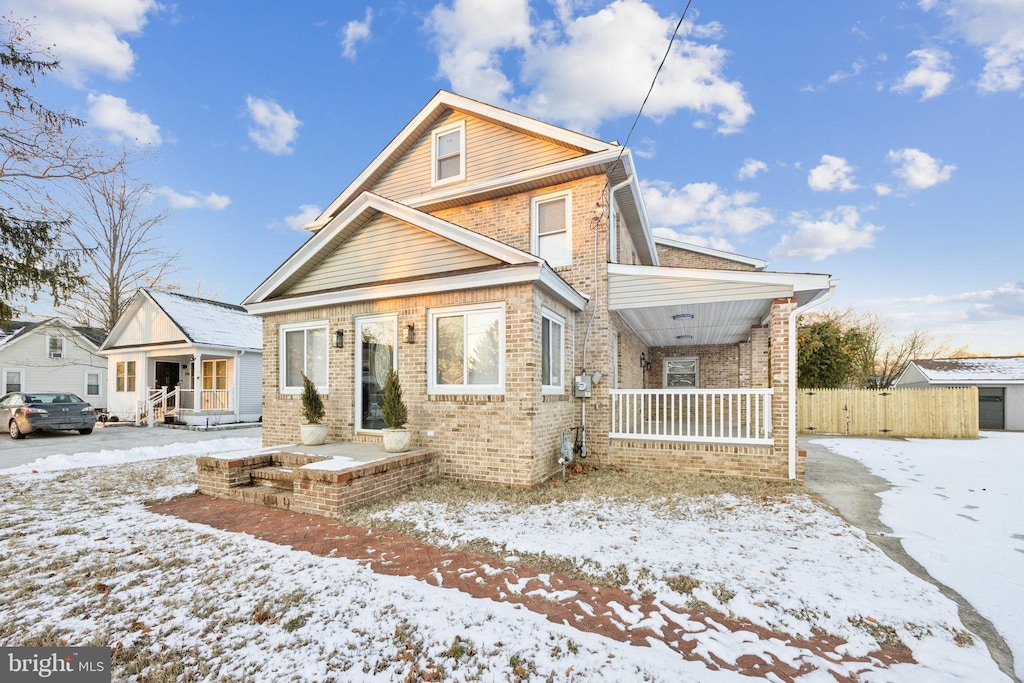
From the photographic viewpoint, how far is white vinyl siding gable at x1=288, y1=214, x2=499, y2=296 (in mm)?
7625

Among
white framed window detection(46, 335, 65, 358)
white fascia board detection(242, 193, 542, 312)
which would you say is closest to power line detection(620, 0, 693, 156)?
white fascia board detection(242, 193, 542, 312)

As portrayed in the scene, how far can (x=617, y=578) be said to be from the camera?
3768 millimetres

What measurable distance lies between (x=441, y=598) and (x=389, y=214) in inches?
266

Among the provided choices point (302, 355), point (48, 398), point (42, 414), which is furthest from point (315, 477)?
point (48, 398)

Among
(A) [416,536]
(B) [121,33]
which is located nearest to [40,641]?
(A) [416,536]

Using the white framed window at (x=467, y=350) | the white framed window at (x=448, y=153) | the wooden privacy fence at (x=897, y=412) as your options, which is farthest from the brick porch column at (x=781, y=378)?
the wooden privacy fence at (x=897, y=412)

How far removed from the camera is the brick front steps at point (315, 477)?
5.63 metres

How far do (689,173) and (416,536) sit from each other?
51.0 ft

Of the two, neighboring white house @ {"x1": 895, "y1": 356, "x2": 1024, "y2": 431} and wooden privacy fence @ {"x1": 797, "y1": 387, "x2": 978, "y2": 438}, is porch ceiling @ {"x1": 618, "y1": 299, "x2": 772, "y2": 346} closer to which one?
wooden privacy fence @ {"x1": 797, "y1": 387, "x2": 978, "y2": 438}

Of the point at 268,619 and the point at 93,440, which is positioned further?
the point at 93,440

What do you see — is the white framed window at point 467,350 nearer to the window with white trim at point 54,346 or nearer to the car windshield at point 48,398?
the car windshield at point 48,398

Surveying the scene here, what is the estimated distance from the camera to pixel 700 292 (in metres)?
8.09

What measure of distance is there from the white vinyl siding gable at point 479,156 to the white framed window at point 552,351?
11.8 ft

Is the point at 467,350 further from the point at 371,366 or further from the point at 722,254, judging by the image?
the point at 722,254
